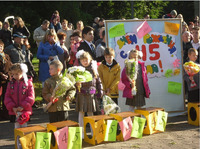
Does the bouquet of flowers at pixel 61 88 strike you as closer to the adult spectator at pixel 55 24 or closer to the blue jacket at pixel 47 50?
the blue jacket at pixel 47 50

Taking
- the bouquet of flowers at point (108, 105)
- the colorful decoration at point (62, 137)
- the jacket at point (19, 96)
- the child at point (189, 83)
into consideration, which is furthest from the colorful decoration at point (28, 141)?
the child at point (189, 83)

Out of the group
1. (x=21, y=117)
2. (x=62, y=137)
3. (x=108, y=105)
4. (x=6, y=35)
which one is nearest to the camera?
(x=62, y=137)

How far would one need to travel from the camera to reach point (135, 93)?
7.77m

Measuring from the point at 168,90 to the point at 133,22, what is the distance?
5.87 ft

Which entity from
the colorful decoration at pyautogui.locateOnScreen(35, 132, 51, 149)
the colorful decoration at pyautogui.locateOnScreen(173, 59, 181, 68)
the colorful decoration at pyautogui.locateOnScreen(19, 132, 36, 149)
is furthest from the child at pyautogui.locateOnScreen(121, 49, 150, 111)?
the colorful decoration at pyautogui.locateOnScreen(19, 132, 36, 149)

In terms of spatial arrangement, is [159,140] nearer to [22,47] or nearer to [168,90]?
[168,90]

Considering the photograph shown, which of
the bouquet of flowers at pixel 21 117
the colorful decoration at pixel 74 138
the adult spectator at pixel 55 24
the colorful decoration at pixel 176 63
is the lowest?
the colorful decoration at pixel 74 138

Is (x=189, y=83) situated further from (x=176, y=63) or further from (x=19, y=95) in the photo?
(x=19, y=95)

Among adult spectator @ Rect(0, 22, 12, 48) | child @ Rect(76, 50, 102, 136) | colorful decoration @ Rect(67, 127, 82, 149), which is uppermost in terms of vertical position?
adult spectator @ Rect(0, 22, 12, 48)

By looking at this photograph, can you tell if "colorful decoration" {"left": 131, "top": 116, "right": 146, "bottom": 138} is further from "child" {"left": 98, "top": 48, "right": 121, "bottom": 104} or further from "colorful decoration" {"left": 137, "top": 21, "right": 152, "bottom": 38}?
"colorful decoration" {"left": 137, "top": 21, "right": 152, "bottom": 38}

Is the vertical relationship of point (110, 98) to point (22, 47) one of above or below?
below

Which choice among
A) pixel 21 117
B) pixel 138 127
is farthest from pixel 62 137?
pixel 138 127

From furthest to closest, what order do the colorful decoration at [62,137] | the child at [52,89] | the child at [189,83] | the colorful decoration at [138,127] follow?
the child at [189,83] < the colorful decoration at [138,127] < the child at [52,89] < the colorful decoration at [62,137]

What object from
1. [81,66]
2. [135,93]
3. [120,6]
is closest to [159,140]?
[135,93]
